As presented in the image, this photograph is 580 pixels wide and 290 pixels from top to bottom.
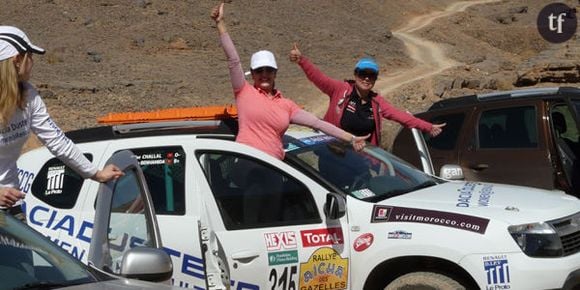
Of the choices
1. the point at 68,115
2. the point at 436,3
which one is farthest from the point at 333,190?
the point at 436,3

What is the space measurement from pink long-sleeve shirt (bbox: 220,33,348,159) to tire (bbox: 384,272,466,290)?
3.60 feet

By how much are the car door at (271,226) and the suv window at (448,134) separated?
3633 mm

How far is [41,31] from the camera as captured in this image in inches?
1524

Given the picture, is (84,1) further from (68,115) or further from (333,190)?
(333,190)

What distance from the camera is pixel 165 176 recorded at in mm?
6000

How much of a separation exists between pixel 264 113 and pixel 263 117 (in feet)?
0.12

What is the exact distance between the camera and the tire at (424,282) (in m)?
5.65

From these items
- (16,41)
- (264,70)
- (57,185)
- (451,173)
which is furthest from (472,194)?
(16,41)

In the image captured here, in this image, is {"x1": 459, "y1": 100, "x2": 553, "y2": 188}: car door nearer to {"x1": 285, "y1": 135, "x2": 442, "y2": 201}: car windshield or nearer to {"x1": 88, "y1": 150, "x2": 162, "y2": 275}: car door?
{"x1": 285, "y1": 135, "x2": 442, "y2": 201}: car windshield

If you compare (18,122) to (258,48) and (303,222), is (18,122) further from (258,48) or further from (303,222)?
(258,48)

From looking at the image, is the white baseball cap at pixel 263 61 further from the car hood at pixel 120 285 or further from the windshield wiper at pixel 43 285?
the windshield wiper at pixel 43 285

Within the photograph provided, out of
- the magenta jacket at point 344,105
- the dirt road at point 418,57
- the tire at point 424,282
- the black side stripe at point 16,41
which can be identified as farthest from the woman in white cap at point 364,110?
the dirt road at point 418,57

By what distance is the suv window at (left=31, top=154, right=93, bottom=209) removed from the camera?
5.96m

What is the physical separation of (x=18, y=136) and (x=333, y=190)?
6.43 feet
